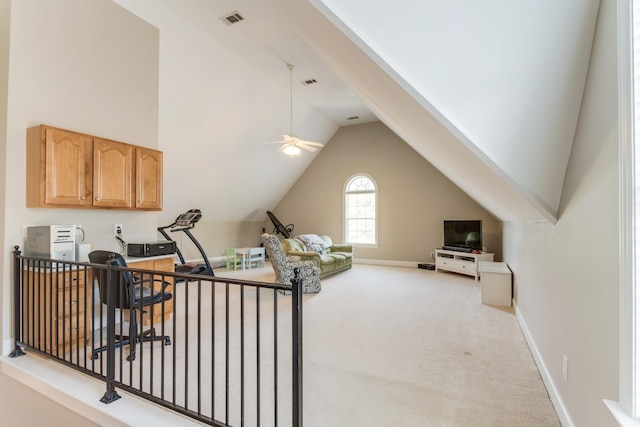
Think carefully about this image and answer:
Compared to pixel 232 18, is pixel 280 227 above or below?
below

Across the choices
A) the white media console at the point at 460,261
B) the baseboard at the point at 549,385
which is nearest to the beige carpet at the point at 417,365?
the baseboard at the point at 549,385

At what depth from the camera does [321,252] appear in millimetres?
6836

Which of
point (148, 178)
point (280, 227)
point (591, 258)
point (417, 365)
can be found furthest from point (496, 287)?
point (280, 227)

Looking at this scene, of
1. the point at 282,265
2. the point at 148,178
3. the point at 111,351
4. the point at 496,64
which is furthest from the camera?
the point at 282,265

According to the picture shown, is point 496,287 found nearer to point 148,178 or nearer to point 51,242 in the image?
point 148,178

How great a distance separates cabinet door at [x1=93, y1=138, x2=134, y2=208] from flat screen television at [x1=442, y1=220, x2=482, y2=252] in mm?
6188

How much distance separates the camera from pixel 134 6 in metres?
3.59

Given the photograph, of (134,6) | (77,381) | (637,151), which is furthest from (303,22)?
(77,381)

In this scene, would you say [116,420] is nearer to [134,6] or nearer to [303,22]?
[303,22]

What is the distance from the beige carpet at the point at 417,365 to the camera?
1.92 m

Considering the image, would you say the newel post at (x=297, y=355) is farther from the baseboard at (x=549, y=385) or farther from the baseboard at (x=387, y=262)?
the baseboard at (x=387, y=262)

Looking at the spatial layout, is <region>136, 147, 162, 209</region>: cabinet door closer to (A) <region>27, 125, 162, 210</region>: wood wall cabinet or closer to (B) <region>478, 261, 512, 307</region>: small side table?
(A) <region>27, 125, 162, 210</region>: wood wall cabinet

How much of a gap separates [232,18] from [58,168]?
2770mm

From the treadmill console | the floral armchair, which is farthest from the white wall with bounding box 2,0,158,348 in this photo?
the treadmill console
